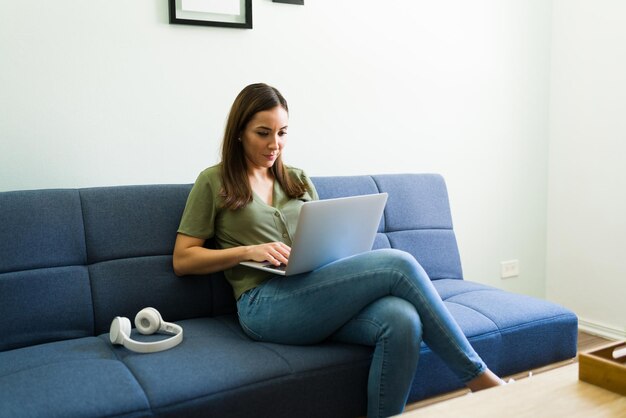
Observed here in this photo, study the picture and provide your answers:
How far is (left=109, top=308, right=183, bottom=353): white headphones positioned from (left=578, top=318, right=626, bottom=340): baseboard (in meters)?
2.32

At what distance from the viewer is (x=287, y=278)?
1900 millimetres

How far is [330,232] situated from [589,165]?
2.00 meters

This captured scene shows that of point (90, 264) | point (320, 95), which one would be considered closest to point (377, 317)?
point (90, 264)

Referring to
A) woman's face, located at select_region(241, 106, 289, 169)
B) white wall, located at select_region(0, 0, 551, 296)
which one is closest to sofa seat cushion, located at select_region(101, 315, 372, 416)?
woman's face, located at select_region(241, 106, 289, 169)

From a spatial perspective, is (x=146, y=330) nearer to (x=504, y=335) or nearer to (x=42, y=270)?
(x=42, y=270)

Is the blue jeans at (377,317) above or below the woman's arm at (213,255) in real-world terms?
below

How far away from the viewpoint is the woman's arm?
1.87 m

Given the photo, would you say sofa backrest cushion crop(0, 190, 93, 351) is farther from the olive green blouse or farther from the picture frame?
the picture frame

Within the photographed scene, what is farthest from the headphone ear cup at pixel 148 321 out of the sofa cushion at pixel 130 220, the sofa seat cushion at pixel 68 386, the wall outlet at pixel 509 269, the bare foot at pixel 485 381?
the wall outlet at pixel 509 269

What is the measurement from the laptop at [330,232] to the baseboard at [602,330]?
5.93ft

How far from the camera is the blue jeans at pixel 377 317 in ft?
5.67

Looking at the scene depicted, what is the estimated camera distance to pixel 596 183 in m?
3.21

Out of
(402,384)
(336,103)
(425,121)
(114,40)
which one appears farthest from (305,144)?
(402,384)

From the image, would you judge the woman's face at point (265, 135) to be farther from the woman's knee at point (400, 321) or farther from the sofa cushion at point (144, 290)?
the woman's knee at point (400, 321)
